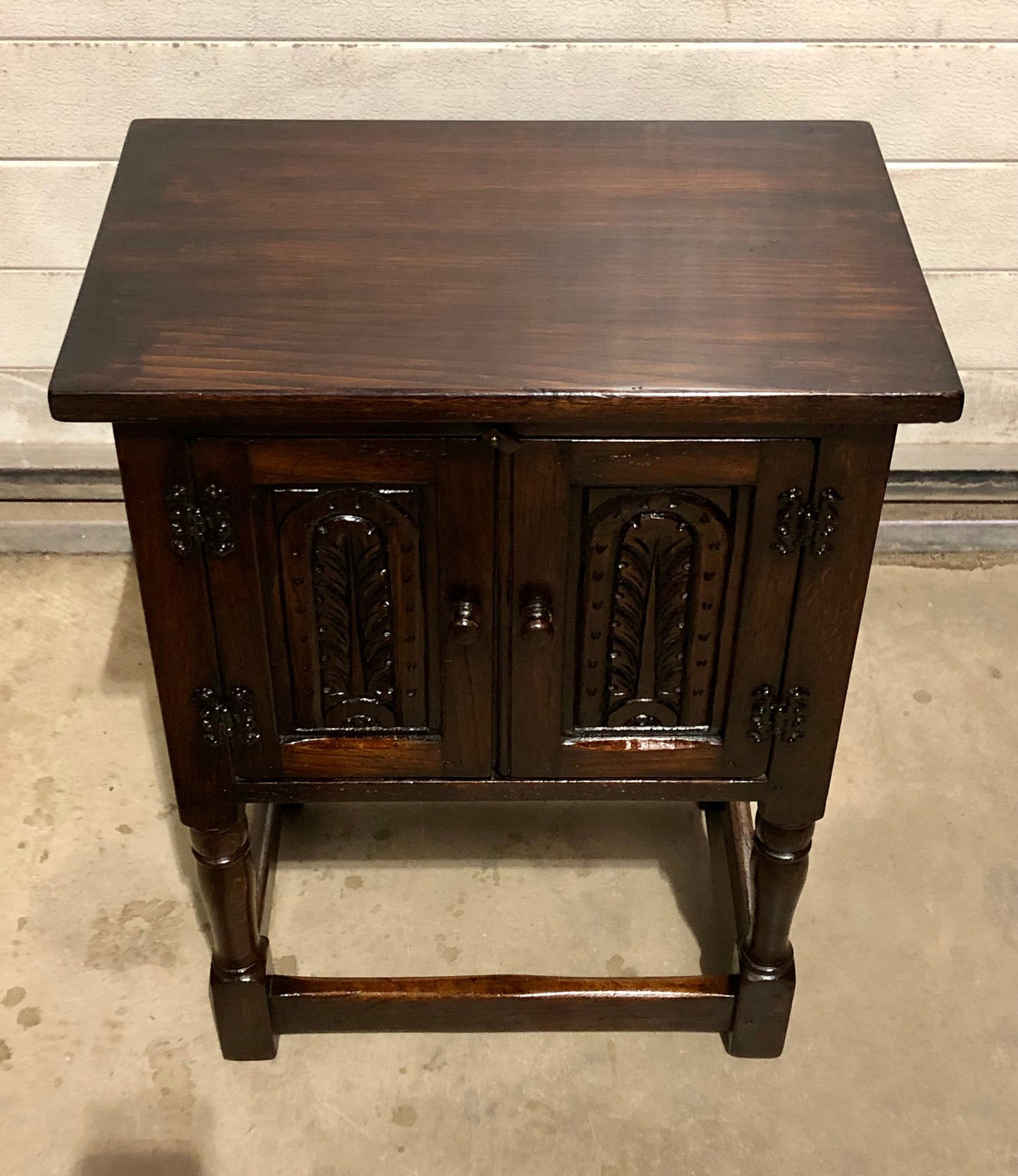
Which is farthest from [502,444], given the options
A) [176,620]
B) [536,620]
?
[176,620]

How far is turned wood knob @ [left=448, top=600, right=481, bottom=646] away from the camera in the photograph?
1.08 m

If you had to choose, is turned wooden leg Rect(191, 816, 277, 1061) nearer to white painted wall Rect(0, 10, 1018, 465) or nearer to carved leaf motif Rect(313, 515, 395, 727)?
carved leaf motif Rect(313, 515, 395, 727)

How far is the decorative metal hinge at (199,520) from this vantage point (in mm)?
1017

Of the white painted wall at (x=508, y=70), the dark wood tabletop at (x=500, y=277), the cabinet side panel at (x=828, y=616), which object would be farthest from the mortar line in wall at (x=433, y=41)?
the cabinet side panel at (x=828, y=616)

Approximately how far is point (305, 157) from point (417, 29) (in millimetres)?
368

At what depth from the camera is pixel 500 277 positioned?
3.54 ft

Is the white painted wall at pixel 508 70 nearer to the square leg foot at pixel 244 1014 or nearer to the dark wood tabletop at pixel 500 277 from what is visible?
the dark wood tabletop at pixel 500 277

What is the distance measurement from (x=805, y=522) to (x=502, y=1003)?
2.08 ft

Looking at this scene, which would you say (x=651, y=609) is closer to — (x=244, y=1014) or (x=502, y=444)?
(x=502, y=444)

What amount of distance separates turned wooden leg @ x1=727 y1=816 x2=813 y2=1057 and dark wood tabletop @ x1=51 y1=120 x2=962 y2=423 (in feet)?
1.57

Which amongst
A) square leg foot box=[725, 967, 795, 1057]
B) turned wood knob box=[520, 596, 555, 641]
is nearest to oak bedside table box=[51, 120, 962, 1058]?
turned wood knob box=[520, 596, 555, 641]

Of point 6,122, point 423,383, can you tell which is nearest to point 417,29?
point 6,122

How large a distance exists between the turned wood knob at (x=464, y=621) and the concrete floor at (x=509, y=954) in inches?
22.5

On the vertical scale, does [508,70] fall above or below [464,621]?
above
